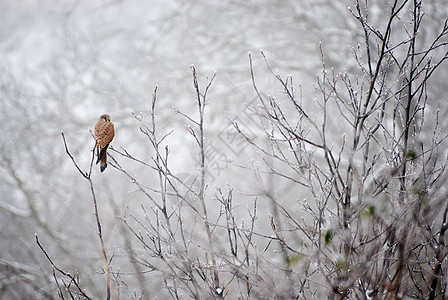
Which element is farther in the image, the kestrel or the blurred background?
the blurred background

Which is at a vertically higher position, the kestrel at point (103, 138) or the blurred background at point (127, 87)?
the blurred background at point (127, 87)

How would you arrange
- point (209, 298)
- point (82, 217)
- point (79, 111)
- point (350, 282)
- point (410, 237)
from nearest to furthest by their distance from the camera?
point (350, 282)
point (410, 237)
point (209, 298)
point (79, 111)
point (82, 217)

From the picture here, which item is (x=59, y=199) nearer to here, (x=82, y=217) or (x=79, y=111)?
(x=82, y=217)

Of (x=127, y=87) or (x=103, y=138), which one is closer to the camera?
(x=103, y=138)

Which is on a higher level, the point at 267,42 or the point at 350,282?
the point at 267,42

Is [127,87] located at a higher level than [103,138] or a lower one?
higher

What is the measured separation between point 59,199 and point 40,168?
0.93 m

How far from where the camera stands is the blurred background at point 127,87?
6.87m

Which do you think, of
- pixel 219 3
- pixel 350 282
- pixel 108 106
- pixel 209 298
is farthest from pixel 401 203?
pixel 108 106

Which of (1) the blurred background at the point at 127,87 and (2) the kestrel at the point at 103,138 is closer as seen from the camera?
(2) the kestrel at the point at 103,138

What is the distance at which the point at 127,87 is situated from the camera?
8586 mm

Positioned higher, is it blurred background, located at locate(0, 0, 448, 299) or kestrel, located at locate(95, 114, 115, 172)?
blurred background, located at locate(0, 0, 448, 299)

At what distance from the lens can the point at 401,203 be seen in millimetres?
1974

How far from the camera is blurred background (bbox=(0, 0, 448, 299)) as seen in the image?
6867mm
